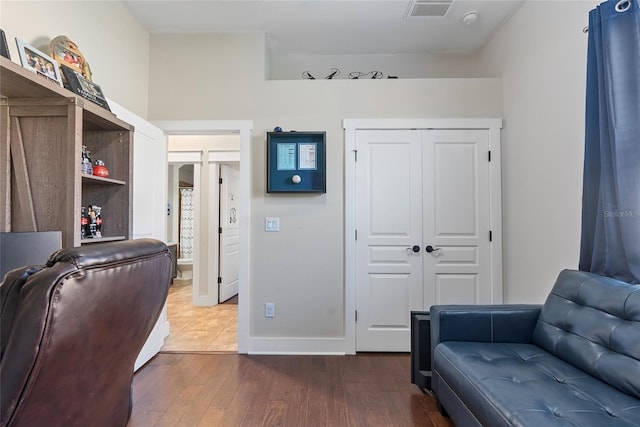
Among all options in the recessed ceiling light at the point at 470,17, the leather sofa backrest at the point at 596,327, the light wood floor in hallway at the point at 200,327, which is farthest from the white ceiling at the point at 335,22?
the light wood floor in hallway at the point at 200,327

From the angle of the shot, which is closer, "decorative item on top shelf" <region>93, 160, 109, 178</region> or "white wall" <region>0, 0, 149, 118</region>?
"white wall" <region>0, 0, 149, 118</region>

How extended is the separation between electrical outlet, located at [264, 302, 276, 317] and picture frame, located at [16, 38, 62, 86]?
2.11 m

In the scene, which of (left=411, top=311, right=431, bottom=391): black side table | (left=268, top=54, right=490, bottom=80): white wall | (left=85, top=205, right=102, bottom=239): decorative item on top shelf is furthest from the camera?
(left=268, top=54, right=490, bottom=80): white wall

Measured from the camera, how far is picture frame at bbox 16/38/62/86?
5.00ft

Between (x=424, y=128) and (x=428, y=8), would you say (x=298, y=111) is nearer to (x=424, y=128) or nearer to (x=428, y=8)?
(x=424, y=128)

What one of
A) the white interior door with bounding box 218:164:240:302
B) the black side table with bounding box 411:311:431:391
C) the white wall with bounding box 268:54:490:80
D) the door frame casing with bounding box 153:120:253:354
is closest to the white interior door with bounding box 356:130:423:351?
the black side table with bounding box 411:311:431:391

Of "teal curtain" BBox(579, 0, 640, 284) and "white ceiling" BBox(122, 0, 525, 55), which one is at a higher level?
"white ceiling" BBox(122, 0, 525, 55)

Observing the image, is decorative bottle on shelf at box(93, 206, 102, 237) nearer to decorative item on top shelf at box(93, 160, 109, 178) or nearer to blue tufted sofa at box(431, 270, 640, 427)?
decorative item on top shelf at box(93, 160, 109, 178)

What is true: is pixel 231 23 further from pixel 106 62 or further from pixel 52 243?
pixel 52 243

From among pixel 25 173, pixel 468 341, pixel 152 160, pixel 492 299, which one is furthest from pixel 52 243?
pixel 492 299

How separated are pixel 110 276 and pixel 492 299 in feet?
9.87

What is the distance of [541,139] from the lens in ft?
7.67

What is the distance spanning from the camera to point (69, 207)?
160cm

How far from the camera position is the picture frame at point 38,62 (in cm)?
152
